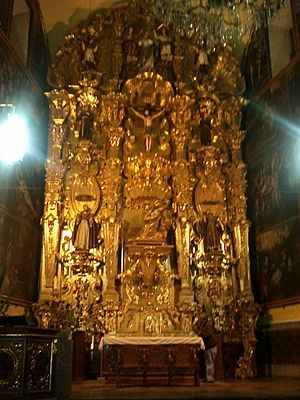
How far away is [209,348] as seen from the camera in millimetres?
11047

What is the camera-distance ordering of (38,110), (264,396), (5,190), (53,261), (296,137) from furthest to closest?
(38,110) → (53,261) → (296,137) → (5,190) → (264,396)

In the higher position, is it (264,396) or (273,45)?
(273,45)

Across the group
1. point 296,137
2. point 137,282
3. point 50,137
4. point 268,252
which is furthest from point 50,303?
point 296,137

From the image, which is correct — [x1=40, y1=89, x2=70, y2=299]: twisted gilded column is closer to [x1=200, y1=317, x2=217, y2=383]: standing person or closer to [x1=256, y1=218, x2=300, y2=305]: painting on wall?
[x1=200, y1=317, x2=217, y2=383]: standing person

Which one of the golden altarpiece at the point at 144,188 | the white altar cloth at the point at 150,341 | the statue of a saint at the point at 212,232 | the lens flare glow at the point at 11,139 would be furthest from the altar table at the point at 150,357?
the lens flare glow at the point at 11,139

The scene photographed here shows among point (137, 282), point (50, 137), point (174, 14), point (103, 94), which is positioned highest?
point (174, 14)

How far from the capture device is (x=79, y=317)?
39.6ft

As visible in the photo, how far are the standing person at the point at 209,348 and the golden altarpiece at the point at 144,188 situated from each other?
215 mm

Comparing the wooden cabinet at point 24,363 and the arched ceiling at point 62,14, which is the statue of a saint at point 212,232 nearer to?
the wooden cabinet at point 24,363

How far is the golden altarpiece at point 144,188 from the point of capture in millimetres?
12211

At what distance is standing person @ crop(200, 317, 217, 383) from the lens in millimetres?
10523

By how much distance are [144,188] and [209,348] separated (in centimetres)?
462

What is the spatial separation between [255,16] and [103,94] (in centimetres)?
500

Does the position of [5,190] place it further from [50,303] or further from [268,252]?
[268,252]
